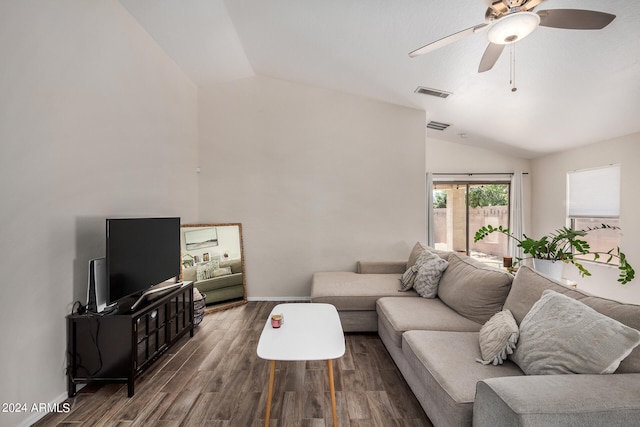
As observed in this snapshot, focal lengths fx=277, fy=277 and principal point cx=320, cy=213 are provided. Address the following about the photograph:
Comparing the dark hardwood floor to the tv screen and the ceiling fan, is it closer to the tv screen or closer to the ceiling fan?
the tv screen

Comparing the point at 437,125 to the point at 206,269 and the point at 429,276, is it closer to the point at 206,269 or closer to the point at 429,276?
the point at 429,276

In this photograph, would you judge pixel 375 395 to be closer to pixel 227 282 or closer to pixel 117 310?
pixel 117 310

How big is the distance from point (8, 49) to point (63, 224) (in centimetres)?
109

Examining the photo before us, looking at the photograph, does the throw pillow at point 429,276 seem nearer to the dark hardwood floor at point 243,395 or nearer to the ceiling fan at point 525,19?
the dark hardwood floor at point 243,395

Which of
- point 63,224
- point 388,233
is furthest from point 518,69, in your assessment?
point 63,224

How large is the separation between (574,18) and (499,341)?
6.00 ft

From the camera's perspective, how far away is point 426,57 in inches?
107

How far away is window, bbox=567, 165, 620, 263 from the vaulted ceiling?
55cm

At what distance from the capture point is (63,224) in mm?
1955

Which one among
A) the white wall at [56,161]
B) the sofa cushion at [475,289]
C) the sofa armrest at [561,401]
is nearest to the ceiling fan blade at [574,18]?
the sofa cushion at [475,289]

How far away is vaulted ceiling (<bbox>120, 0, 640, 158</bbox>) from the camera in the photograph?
2184 millimetres

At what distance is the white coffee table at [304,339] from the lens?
1.64m

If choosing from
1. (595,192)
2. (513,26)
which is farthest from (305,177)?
(595,192)

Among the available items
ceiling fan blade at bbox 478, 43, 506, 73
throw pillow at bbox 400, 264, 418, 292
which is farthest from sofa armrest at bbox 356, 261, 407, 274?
ceiling fan blade at bbox 478, 43, 506, 73
